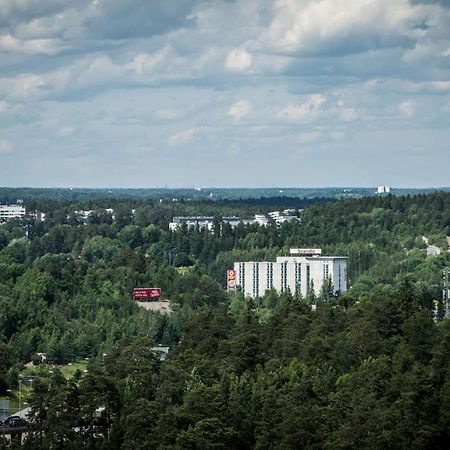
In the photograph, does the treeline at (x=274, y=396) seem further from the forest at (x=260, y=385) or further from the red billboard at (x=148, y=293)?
the red billboard at (x=148, y=293)

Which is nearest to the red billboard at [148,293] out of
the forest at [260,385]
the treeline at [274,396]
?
the forest at [260,385]

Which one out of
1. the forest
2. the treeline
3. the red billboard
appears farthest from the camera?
the red billboard

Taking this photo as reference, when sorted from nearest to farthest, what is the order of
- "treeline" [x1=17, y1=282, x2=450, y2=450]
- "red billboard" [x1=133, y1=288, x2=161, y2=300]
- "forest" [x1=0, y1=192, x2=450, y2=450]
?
"treeline" [x1=17, y1=282, x2=450, y2=450] < "forest" [x1=0, y1=192, x2=450, y2=450] < "red billboard" [x1=133, y1=288, x2=161, y2=300]

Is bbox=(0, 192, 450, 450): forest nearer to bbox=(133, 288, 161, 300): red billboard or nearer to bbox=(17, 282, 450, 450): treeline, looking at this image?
bbox=(17, 282, 450, 450): treeline

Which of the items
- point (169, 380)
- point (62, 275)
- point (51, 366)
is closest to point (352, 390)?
point (169, 380)

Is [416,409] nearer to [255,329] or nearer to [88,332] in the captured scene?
[255,329]

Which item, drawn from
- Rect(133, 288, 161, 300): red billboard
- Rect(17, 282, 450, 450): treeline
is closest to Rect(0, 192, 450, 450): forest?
Rect(17, 282, 450, 450): treeline

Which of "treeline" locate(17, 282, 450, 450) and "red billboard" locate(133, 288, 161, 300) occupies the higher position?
"treeline" locate(17, 282, 450, 450)

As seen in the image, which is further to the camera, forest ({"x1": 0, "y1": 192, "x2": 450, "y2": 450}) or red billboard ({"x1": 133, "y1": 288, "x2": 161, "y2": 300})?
red billboard ({"x1": 133, "y1": 288, "x2": 161, "y2": 300})

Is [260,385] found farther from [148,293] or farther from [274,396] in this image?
[148,293]

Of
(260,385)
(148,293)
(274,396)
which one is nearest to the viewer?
(274,396)

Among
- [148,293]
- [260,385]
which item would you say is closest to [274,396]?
[260,385]
